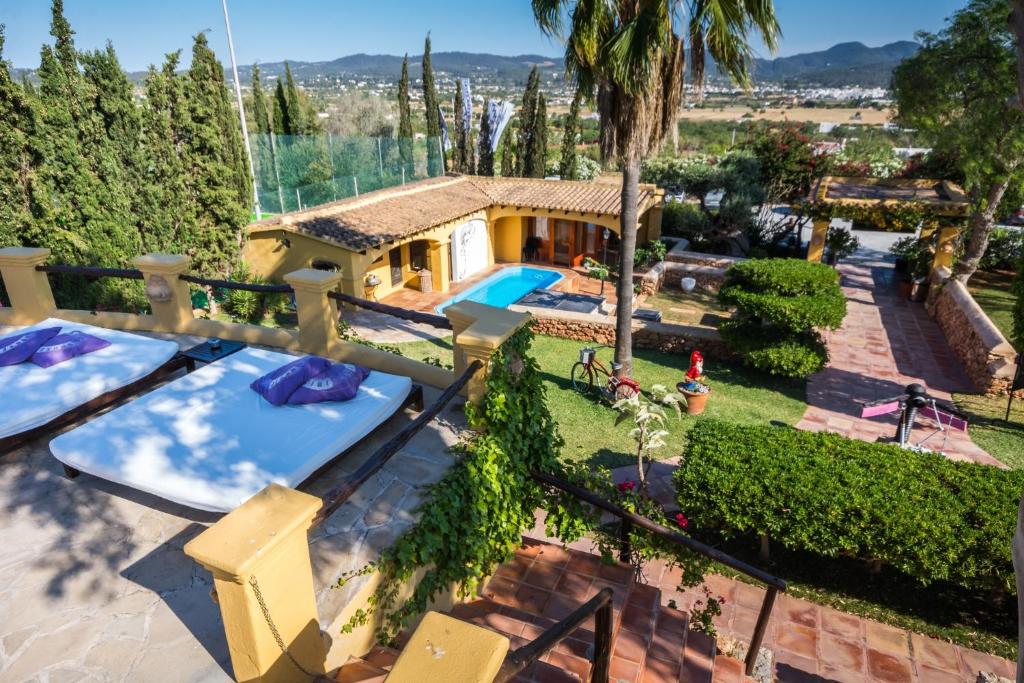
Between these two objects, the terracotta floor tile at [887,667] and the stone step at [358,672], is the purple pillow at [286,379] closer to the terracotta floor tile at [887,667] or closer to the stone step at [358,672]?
the stone step at [358,672]

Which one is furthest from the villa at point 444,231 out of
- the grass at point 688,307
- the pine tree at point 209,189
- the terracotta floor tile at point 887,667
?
the terracotta floor tile at point 887,667

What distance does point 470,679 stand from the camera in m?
2.03

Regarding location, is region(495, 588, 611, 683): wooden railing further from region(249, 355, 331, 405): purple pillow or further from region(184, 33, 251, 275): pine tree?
region(184, 33, 251, 275): pine tree

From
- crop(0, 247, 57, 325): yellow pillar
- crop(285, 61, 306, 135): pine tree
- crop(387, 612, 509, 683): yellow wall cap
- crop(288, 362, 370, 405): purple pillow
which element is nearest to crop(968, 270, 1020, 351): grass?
crop(288, 362, 370, 405): purple pillow

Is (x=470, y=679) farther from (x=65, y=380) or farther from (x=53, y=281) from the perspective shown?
(x=53, y=281)

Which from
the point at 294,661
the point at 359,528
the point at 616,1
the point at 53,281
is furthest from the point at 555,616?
the point at 53,281

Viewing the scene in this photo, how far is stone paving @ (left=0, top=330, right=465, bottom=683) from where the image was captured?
3.24m

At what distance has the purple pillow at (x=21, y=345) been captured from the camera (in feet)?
18.1

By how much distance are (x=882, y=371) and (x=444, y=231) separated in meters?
13.3

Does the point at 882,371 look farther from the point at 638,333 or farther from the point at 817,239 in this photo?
the point at 817,239

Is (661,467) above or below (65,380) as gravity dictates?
below

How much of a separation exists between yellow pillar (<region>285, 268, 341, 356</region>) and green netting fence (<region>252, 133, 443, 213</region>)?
19.0 m

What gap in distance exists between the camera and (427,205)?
20328mm

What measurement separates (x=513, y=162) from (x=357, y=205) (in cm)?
1390
